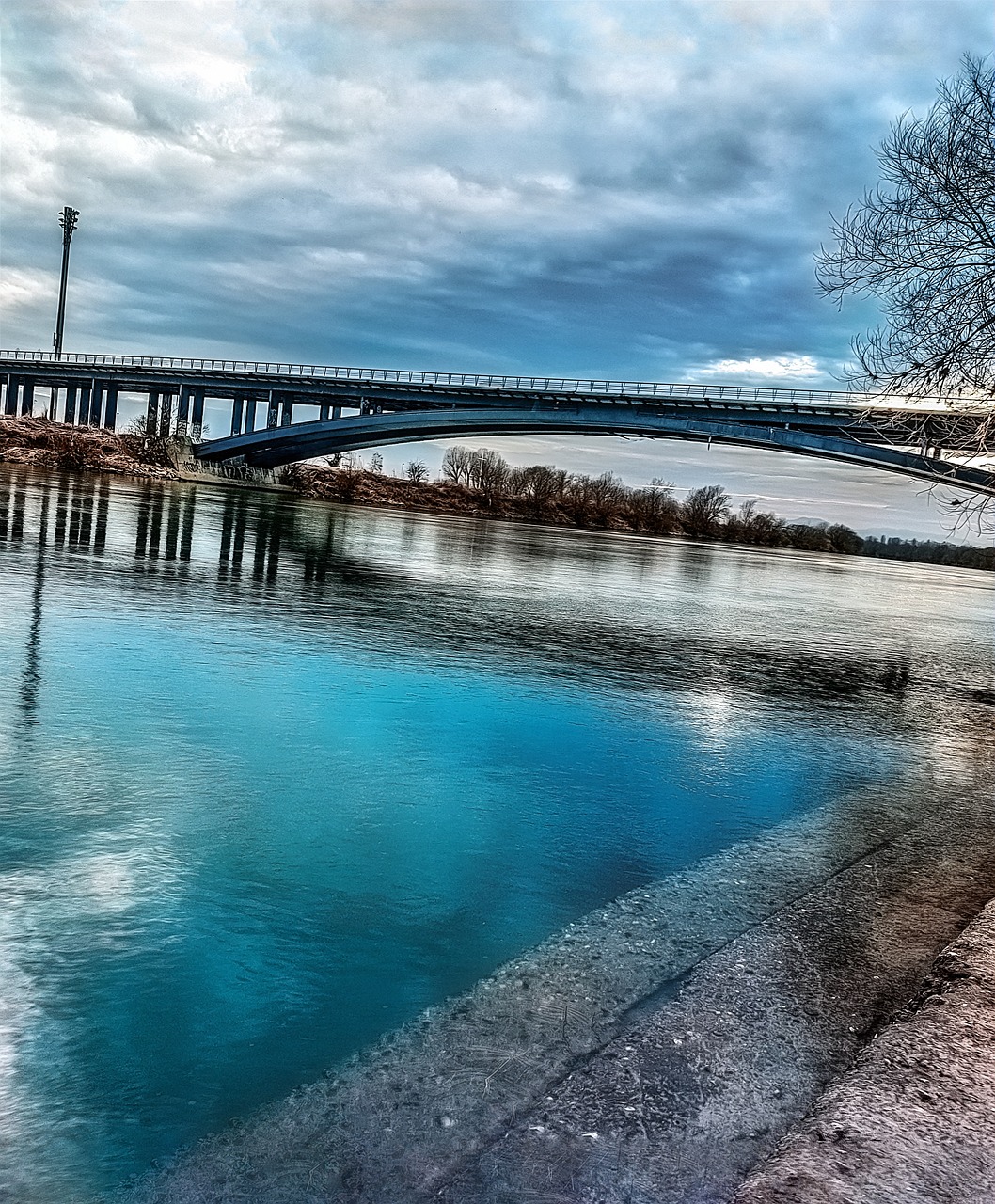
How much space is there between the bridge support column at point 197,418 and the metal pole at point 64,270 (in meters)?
21.7

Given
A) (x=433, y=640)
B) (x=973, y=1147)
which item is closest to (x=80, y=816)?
(x=973, y=1147)

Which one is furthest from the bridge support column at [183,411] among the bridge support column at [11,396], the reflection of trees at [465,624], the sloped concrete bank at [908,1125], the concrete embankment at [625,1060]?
the sloped concrete bank at [908,1125]

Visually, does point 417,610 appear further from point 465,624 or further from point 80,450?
point 80,450

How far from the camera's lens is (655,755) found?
7.67 metres

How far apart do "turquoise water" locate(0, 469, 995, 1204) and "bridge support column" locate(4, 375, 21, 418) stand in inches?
3743

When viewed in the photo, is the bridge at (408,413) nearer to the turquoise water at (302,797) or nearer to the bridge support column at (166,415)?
the bridge support column at (166,415)

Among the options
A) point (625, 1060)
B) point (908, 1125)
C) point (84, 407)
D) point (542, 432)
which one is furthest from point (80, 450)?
point (908, 1125)

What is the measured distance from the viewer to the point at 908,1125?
282 centimetres

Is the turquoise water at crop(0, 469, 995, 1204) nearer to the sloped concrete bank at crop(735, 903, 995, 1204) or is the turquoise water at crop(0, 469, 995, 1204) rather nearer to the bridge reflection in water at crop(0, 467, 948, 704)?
the bridge reflection in water at crop(0, 467, 948, 704)

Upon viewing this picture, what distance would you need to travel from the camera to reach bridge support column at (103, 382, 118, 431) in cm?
9181

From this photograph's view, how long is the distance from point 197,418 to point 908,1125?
87.9m

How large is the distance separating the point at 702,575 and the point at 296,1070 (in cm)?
3152

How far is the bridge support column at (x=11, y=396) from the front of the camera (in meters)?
97.4

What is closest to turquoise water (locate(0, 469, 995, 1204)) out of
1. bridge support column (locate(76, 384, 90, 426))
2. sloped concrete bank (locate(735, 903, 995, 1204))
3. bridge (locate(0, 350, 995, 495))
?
sloped concrete bank (locate(735, 903, 995, 1204))
